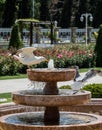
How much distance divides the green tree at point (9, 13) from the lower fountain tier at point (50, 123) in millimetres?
50115

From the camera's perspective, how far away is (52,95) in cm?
869

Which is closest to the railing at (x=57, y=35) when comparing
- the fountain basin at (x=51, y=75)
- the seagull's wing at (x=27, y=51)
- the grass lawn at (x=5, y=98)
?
the grass lawn at (x=5, y=98)

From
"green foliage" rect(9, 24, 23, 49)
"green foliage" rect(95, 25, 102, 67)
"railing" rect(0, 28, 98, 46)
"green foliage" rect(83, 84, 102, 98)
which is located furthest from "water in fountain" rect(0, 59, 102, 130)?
"railing" rect(0, 28, 98, 46)

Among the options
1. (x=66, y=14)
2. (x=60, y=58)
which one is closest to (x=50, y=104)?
(x=60, y=58)

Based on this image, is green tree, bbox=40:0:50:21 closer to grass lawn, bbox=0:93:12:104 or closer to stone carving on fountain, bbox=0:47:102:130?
grass lawn, bbox=0:93:12:104

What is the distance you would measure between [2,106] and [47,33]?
118ft

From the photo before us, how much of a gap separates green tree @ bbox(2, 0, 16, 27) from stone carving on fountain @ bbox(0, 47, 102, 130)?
50.4 m

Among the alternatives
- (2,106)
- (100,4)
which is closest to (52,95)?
(2,106)

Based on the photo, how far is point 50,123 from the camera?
8.98 meters

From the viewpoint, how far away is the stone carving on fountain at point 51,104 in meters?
8.38

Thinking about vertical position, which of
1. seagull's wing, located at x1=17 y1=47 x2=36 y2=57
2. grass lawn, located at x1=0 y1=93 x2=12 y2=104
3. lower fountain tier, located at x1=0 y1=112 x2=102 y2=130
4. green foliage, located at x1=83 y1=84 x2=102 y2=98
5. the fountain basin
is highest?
seagull's wing, located at x1=17 y1=47 x2=36 y2=57

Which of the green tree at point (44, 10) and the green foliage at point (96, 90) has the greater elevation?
the green tree at point (44, 10)

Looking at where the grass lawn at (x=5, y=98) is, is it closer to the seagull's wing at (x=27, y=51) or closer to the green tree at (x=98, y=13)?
the seagull's wing at (x=27, y=51)

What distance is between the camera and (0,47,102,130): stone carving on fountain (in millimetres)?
8383
